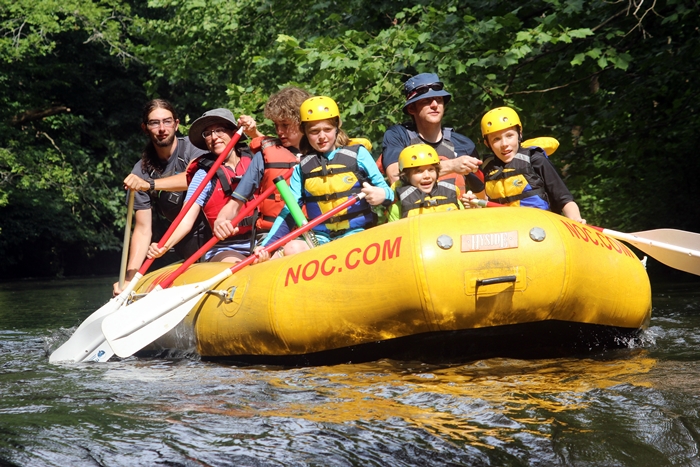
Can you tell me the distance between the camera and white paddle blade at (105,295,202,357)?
18.3 feet

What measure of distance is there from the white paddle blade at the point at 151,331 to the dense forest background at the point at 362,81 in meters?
3.85

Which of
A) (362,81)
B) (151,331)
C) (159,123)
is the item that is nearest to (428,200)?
(151,331)

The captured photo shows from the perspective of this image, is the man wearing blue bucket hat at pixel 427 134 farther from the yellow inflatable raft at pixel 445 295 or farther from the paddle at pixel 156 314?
the yellow inflatable raft at pixel 445 295

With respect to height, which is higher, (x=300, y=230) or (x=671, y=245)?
(x=300, y=230)

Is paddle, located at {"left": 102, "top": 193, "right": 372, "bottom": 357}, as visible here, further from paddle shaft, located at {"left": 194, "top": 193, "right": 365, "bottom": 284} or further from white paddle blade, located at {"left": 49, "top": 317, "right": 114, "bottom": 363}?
white paddle blade, located at {"left": 49, "top": 317, "right": 114, "bottom": 363}

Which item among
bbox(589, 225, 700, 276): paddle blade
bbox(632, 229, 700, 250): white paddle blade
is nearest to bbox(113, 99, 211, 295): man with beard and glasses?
bbox(589, 225, 700, 276): paddle blade

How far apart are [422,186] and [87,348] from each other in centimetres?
244

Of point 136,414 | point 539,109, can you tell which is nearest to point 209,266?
point 136,414

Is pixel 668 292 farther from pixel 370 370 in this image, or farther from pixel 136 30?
pixel 136 30

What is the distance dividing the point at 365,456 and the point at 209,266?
122 inches

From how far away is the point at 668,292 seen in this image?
32.8 ft

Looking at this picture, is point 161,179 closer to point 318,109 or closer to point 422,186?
point 318,109

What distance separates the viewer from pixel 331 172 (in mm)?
5543

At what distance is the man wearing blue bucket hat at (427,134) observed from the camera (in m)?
5.80
